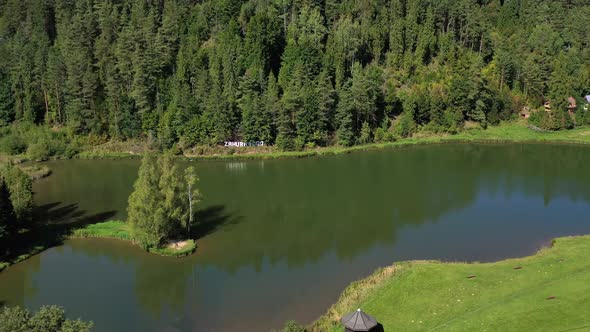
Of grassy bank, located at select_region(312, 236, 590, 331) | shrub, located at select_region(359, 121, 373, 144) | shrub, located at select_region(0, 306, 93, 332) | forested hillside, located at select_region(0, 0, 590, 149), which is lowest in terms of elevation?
grassy bank, located at select_region(312, 236, 590, 331)

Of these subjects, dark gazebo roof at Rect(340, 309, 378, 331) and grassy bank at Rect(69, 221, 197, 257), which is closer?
dark gazebo roof at Rect(340, 309, 378, 331)

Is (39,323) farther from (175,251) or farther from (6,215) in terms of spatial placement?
(6,215)

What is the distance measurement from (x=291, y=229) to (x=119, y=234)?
584 inches

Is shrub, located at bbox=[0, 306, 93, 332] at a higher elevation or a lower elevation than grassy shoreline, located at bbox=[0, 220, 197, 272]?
higher

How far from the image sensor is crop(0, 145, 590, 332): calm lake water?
1309 inches

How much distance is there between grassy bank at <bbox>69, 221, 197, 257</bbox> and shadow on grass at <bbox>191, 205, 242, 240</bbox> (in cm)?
261

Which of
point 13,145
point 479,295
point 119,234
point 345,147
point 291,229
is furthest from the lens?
point 345,147

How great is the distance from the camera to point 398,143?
74.1 meters

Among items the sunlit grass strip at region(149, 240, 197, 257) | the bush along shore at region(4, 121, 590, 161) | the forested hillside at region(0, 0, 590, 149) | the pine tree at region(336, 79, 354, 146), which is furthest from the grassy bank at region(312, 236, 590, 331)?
the forested hillside at region(0, 0, 590, 149)

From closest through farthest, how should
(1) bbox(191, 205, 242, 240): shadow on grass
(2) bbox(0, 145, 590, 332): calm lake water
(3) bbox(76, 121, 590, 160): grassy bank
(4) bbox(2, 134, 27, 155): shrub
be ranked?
(2) bbox(0, 145, 590, 332): calm lake water
(1) bbox(191, 205, 242, 240): shadow on grass
(3) bbox(76, 121, 590, 160): grassy bank
(4) bbox(2, 134, 27, 155): shrub

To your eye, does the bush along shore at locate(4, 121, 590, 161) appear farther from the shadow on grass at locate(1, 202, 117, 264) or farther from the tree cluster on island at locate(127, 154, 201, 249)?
the tree cluster on island at locate(127, 154, 201, 249)

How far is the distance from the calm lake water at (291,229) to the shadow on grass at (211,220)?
19 centimetres

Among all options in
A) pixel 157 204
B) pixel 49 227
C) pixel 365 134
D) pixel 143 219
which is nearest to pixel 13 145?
pixel 49 227

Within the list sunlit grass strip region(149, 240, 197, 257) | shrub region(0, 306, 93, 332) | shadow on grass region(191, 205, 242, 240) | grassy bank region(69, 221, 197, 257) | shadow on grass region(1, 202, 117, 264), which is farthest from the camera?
shadow on grass region(191, 205, 242, 240)
